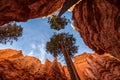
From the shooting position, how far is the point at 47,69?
32.2 m

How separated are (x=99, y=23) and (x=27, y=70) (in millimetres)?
15449

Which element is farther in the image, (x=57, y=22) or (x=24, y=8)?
(x=57, y=22)

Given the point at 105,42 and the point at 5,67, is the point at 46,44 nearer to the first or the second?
the point at 5,67

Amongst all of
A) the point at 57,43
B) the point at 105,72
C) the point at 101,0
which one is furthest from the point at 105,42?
the point at 57,43


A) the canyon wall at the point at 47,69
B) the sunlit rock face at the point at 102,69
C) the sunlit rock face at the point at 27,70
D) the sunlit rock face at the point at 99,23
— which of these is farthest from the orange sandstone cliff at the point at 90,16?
the sunlit rock face at the point at 27,70

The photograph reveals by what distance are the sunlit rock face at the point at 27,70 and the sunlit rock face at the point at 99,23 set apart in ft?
38.3

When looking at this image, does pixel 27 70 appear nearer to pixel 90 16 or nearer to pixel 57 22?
pixel 57 22

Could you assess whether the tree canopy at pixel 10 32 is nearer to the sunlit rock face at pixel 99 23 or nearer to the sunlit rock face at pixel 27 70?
the sunlit rock face at pixel 27 70

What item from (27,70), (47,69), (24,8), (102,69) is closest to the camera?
(24,8)

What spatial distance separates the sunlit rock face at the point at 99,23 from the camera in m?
15.8

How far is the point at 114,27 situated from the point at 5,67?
17.4 m

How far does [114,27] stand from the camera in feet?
52.4

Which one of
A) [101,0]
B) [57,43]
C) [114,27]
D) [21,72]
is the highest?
[57,43]

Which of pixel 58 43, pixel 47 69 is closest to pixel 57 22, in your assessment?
pixel 58 43
